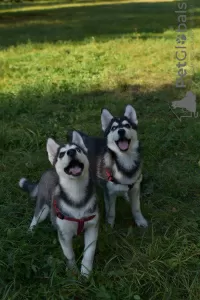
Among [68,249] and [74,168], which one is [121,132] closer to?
[74,168]

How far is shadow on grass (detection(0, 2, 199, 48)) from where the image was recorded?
55.9 feet

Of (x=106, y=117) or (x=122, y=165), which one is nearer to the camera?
(x=122, y=165)

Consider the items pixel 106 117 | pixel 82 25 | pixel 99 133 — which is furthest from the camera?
pixel 82 25

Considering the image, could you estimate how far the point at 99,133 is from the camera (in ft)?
23.6

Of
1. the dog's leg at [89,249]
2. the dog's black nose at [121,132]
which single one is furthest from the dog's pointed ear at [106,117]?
the dog's leg at [89,249]

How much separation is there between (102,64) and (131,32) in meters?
6.49

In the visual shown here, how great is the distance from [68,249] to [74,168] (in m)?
0.82

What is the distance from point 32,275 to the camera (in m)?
3.83

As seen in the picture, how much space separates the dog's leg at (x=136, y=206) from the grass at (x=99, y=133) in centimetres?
12

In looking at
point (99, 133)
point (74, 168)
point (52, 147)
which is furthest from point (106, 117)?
point (99, 133)

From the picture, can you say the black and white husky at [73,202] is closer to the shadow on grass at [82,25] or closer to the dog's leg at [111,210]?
the dog's leg at [111,210]

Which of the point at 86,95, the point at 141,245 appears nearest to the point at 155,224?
the point at 141,245

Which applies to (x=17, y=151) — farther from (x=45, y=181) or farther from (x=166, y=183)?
(x=166, y=183)

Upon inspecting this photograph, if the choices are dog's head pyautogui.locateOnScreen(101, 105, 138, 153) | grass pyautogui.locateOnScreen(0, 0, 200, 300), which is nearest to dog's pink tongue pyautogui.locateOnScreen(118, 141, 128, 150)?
dog's head pyautogui.locateOnScreen(101, 105, 138, 153)
